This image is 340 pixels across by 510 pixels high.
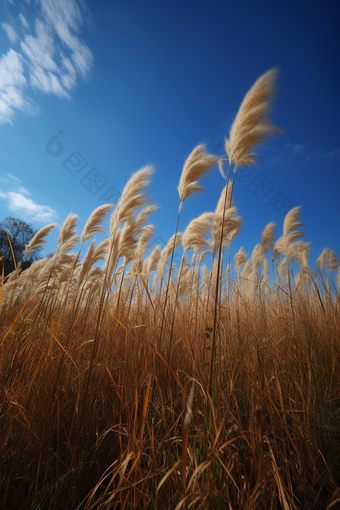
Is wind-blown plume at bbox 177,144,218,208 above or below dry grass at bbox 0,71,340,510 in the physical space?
above

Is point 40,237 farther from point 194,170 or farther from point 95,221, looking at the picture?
point 194,170

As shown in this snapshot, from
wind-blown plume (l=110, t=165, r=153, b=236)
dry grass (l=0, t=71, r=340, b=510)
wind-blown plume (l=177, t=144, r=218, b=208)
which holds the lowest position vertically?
dry grass (l=0, t=71, r=340, b=510)

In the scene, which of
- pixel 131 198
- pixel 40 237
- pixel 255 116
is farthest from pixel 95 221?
pixel 255 116

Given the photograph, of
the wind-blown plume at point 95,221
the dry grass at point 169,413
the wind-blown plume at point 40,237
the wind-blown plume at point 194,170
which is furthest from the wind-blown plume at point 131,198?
the wind-blown plume at point 40,237

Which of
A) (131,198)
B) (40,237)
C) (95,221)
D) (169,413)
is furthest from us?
(40,237)

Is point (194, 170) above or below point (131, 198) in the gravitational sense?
above

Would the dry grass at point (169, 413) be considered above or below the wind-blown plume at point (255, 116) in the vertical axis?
below

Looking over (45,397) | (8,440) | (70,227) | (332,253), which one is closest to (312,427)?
(45,397)

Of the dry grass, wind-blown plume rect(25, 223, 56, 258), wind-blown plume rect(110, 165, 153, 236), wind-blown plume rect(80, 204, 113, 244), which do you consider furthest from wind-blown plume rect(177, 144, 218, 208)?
wind-blown plume rect(25, 223, 56, 258)

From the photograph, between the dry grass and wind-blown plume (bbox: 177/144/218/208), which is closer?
the dry grass

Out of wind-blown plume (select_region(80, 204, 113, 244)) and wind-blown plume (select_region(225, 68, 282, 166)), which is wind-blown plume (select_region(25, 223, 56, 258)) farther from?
wind-blown plume (select_region(225, 68, 282, 166))

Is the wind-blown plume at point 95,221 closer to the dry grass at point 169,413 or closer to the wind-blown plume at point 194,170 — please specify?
the dry grass at point 169,413

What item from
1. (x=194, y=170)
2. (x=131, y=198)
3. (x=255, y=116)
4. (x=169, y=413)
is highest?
(x=194, y=170)

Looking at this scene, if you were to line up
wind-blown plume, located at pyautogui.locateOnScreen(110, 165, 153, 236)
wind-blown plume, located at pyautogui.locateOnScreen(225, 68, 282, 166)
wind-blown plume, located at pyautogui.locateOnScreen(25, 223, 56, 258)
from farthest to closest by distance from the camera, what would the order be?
wind-blown plume, located at pyautogui.locateOnScreen(25, 223, 56, 258)
wind-blown plume, located at pyautogui.locateOnScreen(110, 165, 153, 236)
wind-blown plume, located at pyautogui.locateOnScreen(225, 68, 282, 166)
